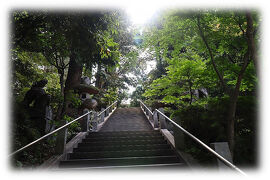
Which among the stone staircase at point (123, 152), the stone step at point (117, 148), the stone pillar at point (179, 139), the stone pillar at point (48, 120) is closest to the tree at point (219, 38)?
the stone pillar at point (179, 139)

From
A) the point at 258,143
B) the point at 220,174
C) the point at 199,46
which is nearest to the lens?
the point at 220,174

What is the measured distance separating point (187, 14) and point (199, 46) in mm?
1012

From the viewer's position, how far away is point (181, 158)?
12.5 feet

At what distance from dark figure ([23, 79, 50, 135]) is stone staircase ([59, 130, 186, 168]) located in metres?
1.65

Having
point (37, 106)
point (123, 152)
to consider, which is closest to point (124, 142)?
point (123, 152)

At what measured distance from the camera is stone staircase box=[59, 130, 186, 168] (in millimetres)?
3805

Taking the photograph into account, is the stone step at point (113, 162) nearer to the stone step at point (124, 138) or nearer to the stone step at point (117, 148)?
the stone step at point (117, 148)

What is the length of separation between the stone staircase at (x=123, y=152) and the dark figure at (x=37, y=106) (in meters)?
1.65

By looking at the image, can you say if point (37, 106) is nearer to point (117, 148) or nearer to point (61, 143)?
point (61, 143)

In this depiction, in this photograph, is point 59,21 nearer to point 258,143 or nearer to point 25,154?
point 25,154

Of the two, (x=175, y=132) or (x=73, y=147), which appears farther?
(x=73, y=147)

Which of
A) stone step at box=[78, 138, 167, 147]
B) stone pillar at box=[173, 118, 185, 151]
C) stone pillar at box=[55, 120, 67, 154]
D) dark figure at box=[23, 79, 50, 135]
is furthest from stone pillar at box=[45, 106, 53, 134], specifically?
stone pillar at box=[173, 118, 185, 151]
